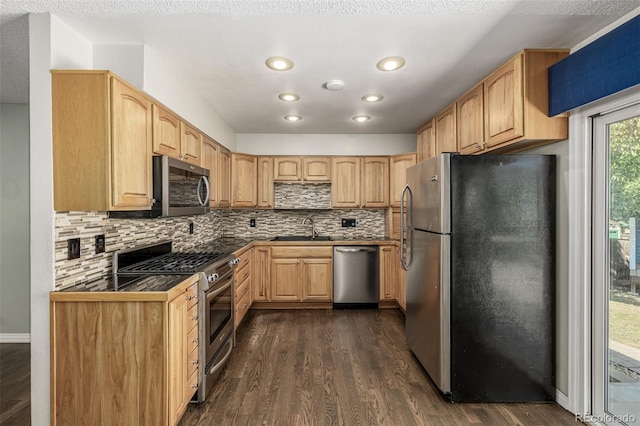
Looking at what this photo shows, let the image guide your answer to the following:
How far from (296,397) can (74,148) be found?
2118 millimetres

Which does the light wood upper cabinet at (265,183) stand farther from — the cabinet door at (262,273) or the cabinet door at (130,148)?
the cabinet door at (130,148)

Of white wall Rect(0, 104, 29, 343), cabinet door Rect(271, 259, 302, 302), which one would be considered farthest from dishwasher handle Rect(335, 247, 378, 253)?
white wall Rect(0, 104, 29, 343)

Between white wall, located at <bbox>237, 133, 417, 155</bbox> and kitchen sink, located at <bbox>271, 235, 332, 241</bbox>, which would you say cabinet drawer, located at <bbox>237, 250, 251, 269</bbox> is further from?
white wall, located at <bbox>237, 133, 417, 155</bbox>

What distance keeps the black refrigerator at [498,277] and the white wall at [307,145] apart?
2.63m

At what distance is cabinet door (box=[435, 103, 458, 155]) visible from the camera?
10.6 feet

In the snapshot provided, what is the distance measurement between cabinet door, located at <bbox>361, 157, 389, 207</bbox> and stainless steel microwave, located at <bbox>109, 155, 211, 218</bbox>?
8.15ft

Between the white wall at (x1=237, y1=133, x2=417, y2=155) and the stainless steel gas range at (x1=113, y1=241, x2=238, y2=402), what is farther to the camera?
the white wall at (x1=237, y1=133, x2=417, y2=155)

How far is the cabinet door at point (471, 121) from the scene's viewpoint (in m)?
2.70

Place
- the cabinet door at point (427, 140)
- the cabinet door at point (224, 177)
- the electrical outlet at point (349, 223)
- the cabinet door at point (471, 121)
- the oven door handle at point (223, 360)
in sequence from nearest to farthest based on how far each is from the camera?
1. the oven door handle at point (223, 360)
2. the cabinet door at point (471, 121)
3. the cabinet door at point (427, 140)
4. the cabinet door at point (224, 177)
5. the electrical outlet at point (349, 223)

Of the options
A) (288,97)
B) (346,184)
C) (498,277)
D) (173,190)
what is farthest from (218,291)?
(346,184)

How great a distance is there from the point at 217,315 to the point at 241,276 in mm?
1135

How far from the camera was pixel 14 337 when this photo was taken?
10.8 ft

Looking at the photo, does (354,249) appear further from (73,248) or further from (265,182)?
(73,248)

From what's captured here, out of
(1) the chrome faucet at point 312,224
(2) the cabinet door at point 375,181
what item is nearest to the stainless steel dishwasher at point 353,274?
(1) the chrome faucet at point 312,224
